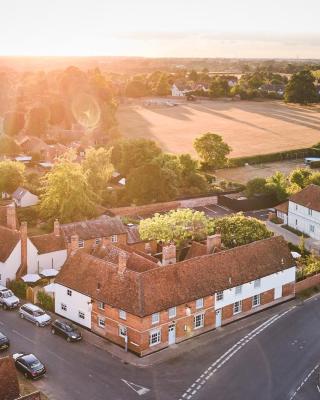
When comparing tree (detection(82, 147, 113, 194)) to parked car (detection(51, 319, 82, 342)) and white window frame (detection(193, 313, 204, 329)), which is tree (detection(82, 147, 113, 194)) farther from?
white window frame (detection(193, 313, 204, 329))

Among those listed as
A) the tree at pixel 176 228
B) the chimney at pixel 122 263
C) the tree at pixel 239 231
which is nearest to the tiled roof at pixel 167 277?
the chimney at pixel 122 263

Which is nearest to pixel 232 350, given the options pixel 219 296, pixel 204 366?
pixel 204 366

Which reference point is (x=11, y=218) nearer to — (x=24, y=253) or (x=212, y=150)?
(x=24, y=253)

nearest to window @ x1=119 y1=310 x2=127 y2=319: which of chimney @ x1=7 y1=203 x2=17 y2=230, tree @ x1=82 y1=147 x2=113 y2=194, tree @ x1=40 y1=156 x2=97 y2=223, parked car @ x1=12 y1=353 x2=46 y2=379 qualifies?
parked car @ x1=12 y1=353 x2=46 y2=379

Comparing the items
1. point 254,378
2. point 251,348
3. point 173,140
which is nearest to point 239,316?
point 251,348

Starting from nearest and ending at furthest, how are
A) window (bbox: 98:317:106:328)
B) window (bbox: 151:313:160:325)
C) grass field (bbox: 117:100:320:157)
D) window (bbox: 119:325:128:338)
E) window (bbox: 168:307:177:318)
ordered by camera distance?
window (bbox: 151:313:160:325) < window (bbox: 119:325:128:338) < window (bbox: 168:307:177:318) < window (bbox: 98:317:106:328) < grass field (bbox: 117:100:320:157)

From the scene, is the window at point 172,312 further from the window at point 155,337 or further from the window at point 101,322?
the window at point 101,322

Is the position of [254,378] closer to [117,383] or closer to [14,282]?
[117,383]
